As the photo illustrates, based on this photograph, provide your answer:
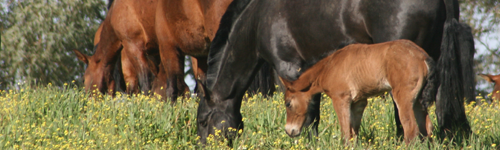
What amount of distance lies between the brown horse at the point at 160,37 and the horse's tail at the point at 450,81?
2632mm

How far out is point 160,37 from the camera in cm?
735

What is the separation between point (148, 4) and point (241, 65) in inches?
111

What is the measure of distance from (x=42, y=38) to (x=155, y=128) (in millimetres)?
11423

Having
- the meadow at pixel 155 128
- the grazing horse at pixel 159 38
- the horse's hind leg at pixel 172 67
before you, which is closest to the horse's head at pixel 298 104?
the meadow at pixel 155 128

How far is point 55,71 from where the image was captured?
15.8 meters

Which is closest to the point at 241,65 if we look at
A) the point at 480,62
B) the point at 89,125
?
the point at 89,125

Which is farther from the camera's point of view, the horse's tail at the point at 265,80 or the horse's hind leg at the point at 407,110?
the horse's tail at the point at 265,80

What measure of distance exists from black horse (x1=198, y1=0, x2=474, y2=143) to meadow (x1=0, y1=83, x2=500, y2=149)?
27cm

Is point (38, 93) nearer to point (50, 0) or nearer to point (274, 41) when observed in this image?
point (274, 41)

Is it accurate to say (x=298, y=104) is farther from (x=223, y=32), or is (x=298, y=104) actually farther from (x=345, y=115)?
(x=223, y=32)

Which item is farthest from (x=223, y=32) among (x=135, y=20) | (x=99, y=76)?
(x=99, y=76)

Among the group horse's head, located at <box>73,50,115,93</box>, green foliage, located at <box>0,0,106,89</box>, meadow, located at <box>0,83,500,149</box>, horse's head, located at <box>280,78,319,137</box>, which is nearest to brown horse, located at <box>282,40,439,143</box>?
horse's head, located at <box>280,78,319,137</box>

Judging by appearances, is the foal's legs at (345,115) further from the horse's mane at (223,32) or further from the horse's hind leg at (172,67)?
the horse's hind leg at (172,67)

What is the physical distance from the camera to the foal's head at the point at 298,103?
468cm
